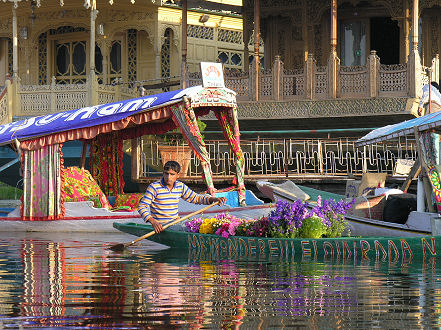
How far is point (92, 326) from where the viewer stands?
6891mm

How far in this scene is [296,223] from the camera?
12.8m

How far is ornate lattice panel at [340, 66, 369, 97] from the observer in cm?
2406

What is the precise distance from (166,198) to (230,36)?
20.8 m

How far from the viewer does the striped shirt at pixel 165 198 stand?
44.8 feet

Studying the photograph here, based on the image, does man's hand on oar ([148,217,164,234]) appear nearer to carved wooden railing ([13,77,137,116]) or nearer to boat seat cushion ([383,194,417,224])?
boat seat cushion ([383,194,417,224])

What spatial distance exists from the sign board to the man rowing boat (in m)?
4.86

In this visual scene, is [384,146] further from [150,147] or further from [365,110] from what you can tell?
[150,147]

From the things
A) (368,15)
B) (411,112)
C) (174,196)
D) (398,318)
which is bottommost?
(398,318)

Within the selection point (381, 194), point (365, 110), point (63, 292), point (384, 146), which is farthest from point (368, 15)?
point (63, 292)

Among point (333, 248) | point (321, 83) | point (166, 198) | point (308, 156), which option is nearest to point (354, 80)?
point (321, 83)

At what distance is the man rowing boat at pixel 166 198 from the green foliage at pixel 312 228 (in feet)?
4.34

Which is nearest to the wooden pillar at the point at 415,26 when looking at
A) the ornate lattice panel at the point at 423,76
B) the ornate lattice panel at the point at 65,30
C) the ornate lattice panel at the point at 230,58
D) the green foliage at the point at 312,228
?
the ornate lattice panel at the point at 423,76

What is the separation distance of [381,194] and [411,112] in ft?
25.5

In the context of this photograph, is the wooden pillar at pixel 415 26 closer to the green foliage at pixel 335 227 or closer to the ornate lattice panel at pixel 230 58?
the ornate lattice panel at pixel 230 58
